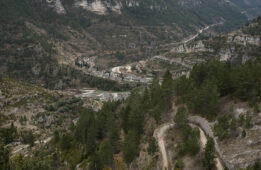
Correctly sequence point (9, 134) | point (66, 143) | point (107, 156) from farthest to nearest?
point (9, 134) → point (66, 143) → point (107, 156)

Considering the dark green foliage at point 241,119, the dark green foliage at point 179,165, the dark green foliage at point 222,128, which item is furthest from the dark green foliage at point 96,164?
the dark green foliage at point 241,119

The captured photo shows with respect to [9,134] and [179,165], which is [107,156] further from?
[9,134]

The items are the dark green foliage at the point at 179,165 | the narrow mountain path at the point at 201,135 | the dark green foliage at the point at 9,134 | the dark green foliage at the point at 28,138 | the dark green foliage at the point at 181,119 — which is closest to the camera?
the narrow mountain path at the point at 201,135

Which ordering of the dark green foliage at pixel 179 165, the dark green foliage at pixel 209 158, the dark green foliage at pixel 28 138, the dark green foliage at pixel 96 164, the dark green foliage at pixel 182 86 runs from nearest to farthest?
the dark green foliage at pixel 209 158 → the dark green foliage at pixel 179 165 → the dark green foliage at pixel 96 164 → the dark green foliage at pixel 182 86 → the dark green foliage at pixel 28 138

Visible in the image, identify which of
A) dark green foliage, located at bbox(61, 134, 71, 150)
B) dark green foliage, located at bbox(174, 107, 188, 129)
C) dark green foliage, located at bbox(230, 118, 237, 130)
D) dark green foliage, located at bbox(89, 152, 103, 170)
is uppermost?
dark green foliage, located at bbox(230, 118, 237, 130)

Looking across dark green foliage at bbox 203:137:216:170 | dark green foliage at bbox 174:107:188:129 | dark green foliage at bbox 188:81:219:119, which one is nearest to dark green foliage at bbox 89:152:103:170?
dark green foliage at bbox 174:107:188:129

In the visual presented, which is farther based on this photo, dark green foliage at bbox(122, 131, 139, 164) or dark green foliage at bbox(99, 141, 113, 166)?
dark green foliage at bbox(99, 141, 113, 166)

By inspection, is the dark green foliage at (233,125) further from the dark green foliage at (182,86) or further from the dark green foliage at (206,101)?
the dark green foliage at (182,86)

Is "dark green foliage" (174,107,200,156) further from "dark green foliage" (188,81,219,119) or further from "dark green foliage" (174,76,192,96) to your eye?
"dark green foliage" (174,76,192,96)

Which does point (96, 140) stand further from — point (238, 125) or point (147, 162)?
point (238, 125)

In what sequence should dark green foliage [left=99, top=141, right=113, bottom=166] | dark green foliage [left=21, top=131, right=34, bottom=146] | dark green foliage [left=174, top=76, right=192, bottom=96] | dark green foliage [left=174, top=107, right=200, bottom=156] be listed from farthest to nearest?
dark green foliage [left=21, top=131, right=34, bottom=146]
dark green foliage [left=174, top=76, right=192, bottom=96]
dark green foliage [left=99, top=141, right=113, bottom=166]
dark green foliage [left=174, top=107, right=200, bottom=156]

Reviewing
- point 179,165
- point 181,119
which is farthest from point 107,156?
point 179,165
